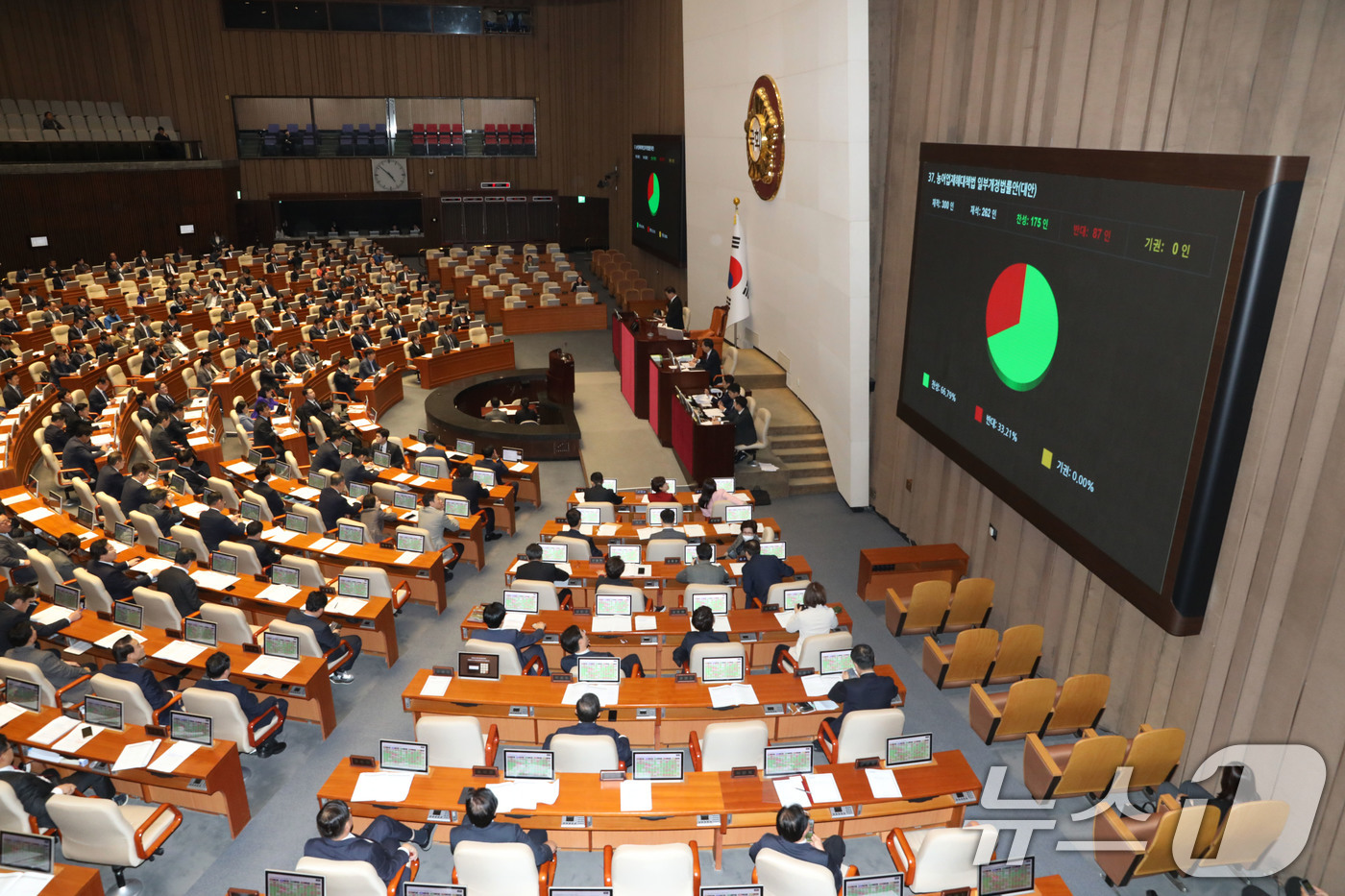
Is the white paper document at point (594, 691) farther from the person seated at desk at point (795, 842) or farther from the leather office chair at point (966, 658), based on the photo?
the leather office chair at point (966, 658)

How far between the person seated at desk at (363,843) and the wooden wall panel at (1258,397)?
5.99 m

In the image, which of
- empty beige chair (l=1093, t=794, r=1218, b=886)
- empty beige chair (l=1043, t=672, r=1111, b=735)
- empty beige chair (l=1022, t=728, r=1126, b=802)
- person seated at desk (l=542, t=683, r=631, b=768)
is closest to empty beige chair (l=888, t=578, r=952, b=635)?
empty beige chair (l=1043, t=672, r=1111, b=735)

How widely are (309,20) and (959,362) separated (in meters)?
29.6

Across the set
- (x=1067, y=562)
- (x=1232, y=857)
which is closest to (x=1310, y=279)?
(x=1067, y=562)

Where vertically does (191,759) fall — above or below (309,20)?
below

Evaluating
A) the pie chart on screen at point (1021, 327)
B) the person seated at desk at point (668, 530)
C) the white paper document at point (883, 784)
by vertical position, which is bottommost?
the person seated at desk at point (668, 530)

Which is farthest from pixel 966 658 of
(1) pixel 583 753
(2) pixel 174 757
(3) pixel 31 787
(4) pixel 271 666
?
(3) pixel 31 787

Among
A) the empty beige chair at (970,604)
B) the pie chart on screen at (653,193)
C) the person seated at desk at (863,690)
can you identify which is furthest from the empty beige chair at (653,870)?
the pie chart on screen at (653,193)

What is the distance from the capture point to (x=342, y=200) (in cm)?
3222

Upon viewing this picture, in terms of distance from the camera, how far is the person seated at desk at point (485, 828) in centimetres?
543

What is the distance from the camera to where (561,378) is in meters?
16.4

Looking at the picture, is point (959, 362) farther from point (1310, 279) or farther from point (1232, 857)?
point (1232, 857)

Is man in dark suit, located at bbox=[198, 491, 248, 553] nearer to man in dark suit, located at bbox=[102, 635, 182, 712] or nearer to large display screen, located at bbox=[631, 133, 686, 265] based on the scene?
man in dark suit, located at bbox=[102, 635, 182, 712]

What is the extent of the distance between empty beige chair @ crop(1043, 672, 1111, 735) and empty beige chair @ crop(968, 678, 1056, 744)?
9 cm
